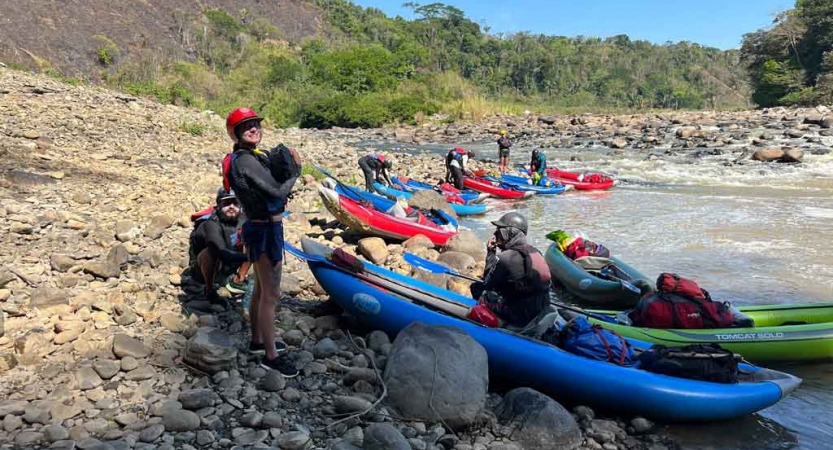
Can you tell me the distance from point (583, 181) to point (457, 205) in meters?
4.50

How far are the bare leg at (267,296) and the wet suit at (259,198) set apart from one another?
0.04 m

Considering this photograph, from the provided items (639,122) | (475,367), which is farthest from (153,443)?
(639,122)

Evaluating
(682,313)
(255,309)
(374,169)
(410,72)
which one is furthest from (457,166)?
(410,72)

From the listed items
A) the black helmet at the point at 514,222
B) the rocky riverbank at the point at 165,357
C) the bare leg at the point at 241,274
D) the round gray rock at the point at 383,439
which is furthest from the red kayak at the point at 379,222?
the round gray rock at the point at 383,439

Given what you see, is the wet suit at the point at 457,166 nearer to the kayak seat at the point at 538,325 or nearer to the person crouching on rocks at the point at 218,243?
the person crouching on rocks at the point at 218,243

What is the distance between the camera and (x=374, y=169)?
11.0m

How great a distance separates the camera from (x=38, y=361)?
3.24 metres

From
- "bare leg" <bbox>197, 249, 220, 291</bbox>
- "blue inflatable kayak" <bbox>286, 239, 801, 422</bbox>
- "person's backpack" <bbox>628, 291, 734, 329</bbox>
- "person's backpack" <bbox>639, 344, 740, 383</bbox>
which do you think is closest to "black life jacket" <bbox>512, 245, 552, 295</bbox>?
"blue inflatable kayak" <bbox>286, 239, 801, 422</bbox>

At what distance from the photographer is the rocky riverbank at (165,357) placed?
2.88 m

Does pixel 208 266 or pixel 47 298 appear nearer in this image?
pixel 47 298

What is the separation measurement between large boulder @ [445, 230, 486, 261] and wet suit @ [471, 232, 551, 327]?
321 cm

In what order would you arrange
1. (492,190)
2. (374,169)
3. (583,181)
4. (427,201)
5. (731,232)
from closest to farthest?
(731,232) → (427,201) → (374,169) → (492,190) → (583,181)

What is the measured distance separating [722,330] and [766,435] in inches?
40.8

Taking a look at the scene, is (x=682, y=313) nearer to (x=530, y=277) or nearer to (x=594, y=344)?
(x=594, y=344)
